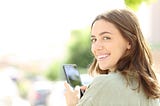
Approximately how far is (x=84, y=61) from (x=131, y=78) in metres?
0.73

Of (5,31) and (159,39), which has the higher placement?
(5,31)

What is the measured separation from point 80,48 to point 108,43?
71 centimetres

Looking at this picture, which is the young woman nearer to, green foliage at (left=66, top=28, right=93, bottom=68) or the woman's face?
the woman's face

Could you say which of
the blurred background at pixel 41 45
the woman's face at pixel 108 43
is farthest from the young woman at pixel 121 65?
the blurred background at pixel 41 45

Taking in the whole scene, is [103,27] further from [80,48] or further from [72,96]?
[80,48]

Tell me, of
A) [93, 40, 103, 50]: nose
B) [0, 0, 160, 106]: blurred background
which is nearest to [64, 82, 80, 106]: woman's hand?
[93, 40, 103, 50]: nose

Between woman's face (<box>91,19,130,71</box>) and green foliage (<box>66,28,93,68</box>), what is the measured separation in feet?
2.11

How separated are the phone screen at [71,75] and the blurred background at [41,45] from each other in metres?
0.33

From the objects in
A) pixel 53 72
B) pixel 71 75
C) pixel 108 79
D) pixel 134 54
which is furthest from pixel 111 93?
pixel 53 72

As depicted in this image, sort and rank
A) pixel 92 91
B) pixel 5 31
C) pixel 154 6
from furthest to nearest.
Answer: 1. pixel 154 6
2. pixel 5 31
3. pixel 92 91

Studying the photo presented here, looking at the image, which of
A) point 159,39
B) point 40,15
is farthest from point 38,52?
point 159,39

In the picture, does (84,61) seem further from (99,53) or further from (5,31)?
(99,53)

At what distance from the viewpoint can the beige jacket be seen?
3.22 feet

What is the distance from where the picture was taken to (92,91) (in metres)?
1.00
